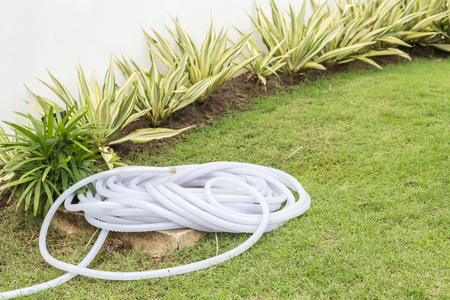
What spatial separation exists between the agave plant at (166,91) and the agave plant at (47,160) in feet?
2.85

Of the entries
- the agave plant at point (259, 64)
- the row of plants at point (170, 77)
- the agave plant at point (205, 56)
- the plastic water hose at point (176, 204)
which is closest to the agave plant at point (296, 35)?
the row of plants at point (170, 77)

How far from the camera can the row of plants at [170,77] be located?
268 centimetres

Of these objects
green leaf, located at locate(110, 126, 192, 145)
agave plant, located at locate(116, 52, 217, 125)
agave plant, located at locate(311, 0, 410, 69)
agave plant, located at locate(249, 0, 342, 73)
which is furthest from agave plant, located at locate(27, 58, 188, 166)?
agave plant, located at locate(311, 0, 410, 69)

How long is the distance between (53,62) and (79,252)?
1.68 meters

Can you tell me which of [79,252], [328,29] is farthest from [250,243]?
[328,29]

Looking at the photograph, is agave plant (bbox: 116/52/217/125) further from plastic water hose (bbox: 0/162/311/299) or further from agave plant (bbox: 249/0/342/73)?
agave plant (bbox: 249/0/342/73)

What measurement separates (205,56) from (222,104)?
48cm

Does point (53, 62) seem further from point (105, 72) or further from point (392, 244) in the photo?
point (392, 244)

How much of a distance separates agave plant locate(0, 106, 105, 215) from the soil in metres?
0.59

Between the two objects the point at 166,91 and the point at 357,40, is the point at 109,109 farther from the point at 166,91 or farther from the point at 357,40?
the point at 357,40

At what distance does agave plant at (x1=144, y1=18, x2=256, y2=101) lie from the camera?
388 centimetres

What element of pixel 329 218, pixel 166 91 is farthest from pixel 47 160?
pixel 329 218

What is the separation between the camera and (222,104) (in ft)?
13.6

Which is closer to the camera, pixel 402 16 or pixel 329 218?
pixel 329 218
